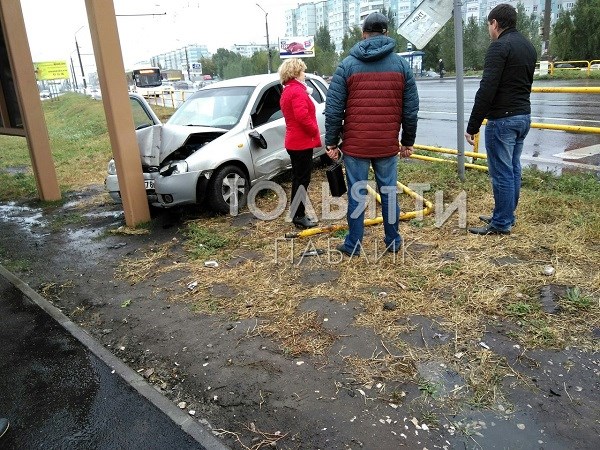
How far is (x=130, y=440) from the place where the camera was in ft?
8.55

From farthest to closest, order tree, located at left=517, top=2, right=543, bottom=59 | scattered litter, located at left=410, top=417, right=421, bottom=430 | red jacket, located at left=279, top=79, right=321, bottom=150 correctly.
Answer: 1. tree, located at left=517, top=2, right=543, bottom=59
2. red jacket, located at left=279, top=79, right=321, bottom=150
3. scattered litter, located at left=410, top=417, right=421, bottom=430

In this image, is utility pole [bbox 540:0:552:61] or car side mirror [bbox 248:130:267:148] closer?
car side mirror [bbox 248:130:267:148]

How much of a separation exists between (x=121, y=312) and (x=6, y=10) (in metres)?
6.02

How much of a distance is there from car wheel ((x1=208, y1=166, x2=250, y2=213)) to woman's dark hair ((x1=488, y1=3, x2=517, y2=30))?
11.9 ft

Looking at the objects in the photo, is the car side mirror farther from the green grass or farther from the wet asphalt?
the green grass

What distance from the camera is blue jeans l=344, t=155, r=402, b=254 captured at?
431 cm

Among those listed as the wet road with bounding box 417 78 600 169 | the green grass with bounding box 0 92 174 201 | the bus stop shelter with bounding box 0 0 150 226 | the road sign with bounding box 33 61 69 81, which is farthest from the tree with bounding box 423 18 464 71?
the bus stop shelter with bounding box 0 0 150 226

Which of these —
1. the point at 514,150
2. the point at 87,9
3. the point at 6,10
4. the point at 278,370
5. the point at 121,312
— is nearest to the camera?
the point at 278,370

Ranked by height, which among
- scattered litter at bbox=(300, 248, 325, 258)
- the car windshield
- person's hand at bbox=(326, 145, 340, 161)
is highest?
the car windshield

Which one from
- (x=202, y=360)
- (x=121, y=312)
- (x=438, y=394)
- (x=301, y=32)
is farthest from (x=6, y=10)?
(x=301, y=32)

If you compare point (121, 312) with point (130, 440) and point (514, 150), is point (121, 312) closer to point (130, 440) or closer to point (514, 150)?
point (130, 440)

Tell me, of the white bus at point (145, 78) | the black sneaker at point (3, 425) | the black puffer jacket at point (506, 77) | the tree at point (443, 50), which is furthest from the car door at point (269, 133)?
the tree at point (443, 50)

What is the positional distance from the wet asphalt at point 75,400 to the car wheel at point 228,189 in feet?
9.00

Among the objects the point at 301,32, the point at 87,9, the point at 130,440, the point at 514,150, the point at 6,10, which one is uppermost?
the point at 301,32
